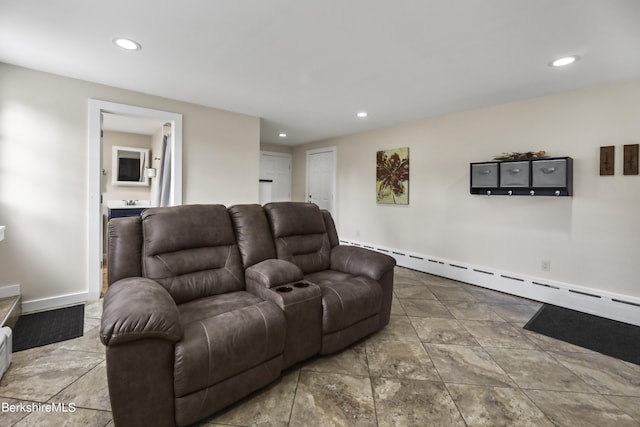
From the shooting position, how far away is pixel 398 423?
4.90 ft

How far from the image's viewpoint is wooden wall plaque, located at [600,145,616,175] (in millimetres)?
2779

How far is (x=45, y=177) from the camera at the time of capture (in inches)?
110

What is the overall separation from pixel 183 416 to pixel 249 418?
330 mm

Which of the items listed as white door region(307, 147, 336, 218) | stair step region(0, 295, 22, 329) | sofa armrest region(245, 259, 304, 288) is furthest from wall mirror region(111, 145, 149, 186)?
sofa armrest region(245, 259, 304, 288)

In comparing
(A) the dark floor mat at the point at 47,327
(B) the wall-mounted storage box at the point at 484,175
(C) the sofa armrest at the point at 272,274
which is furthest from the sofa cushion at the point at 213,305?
(B) the wall-mounted storage box at the point at 484,175

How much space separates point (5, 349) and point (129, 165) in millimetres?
4272

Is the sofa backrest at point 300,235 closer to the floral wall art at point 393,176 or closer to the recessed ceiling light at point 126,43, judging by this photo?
the recessed ceiling light at point 126,43

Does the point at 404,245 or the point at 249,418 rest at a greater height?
the point at 404,245

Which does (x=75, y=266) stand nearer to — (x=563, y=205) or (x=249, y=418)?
(x=249, y=418)

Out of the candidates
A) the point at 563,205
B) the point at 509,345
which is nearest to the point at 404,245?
the point at 563,205

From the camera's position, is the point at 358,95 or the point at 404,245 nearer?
the point at 358,95

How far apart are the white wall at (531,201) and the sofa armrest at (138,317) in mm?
3646

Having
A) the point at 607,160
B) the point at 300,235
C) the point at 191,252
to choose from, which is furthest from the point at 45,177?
the point at 607,160

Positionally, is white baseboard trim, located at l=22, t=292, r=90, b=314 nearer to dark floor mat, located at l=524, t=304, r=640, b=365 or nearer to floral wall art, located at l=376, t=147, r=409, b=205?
floral wall art, located at l=376, t=147, r=409, b=205
